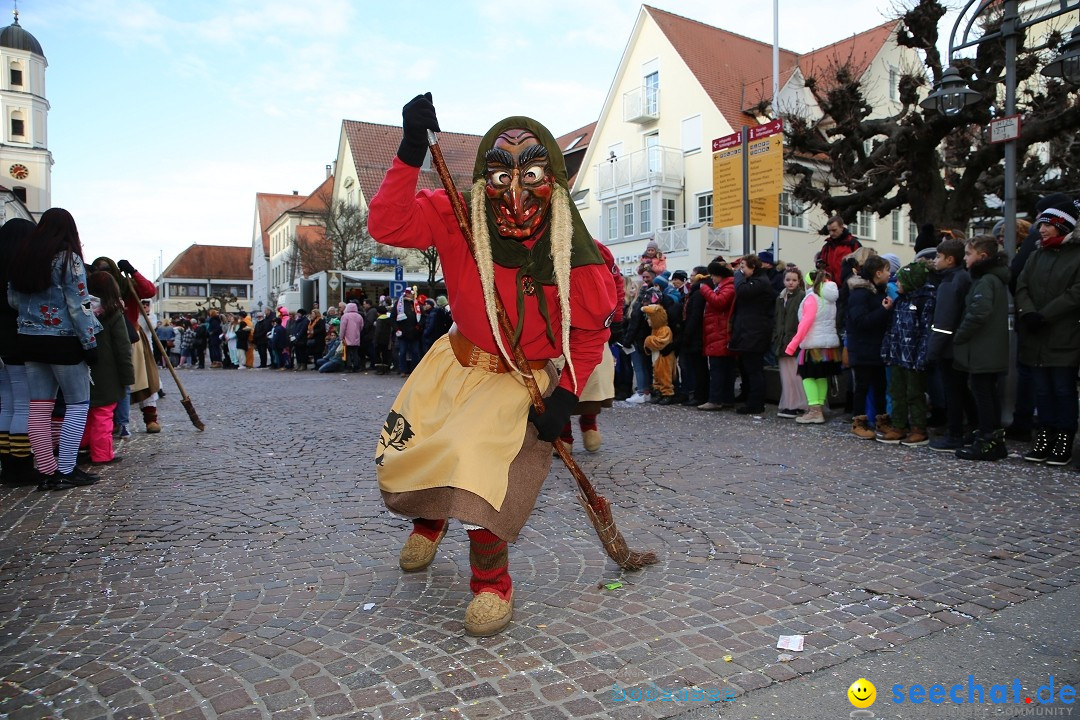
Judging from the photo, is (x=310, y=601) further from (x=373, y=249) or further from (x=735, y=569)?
(x=373, y=249)

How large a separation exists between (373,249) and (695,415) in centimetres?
3405

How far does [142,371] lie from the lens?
8375 millimetres

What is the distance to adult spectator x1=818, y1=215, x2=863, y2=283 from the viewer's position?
9.91 meters

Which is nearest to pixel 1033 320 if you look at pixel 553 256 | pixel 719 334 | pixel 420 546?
pixel 719 334

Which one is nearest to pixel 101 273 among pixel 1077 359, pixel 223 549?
pixel 223 549

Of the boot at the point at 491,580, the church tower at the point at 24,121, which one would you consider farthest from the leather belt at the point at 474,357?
the church tower at the point at 24,121

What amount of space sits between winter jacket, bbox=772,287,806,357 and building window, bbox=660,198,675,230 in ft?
79.9

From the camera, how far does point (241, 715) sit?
255 centimetres

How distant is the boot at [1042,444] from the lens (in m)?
6.53

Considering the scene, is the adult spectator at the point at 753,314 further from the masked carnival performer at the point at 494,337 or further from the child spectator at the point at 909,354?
the masked carnival performer at the point at 494,337

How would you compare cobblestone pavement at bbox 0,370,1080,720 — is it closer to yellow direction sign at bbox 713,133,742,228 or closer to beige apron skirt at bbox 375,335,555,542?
beige apron skirt at bbox 375,335,555,542

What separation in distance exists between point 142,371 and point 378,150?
48024 mm

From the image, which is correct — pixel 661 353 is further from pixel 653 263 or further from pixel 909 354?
pixel 909 354

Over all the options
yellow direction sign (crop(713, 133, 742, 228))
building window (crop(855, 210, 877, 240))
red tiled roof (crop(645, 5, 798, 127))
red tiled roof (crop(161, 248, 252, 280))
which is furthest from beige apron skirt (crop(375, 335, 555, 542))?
red tiled roof (crop(161, 248, 252, 280))
